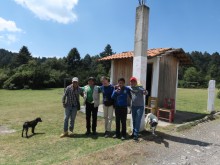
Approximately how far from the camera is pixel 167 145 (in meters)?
6.82

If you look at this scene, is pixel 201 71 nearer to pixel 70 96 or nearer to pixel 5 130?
pixel 5 130

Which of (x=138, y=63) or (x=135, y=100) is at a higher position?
(x=138, y=63)

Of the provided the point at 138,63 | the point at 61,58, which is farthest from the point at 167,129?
the point at 61,58

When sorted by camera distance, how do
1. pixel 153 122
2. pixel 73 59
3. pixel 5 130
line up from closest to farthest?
pixel 153 122, pixel 5 130, pixel 73 59

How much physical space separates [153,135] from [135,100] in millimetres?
1261

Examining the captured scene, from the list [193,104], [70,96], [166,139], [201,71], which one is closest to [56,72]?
[193,104]

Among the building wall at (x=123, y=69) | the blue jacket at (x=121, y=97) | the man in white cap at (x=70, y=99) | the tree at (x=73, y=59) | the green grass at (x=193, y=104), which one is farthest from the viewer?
the tree at (x=73, y=59)

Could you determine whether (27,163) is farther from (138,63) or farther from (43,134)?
(138,63)

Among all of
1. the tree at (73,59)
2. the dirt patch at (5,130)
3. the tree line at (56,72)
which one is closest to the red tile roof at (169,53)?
the tree line at (56,72)

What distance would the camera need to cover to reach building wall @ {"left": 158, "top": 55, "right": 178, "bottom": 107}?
11.7m

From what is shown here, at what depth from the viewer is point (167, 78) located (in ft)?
39.8

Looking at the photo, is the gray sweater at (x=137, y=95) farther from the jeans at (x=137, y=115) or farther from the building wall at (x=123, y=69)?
the building wall at (x=123, y=69)

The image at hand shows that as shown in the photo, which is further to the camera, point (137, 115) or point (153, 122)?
point (153, 122)

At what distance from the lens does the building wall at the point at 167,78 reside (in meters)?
11.7
